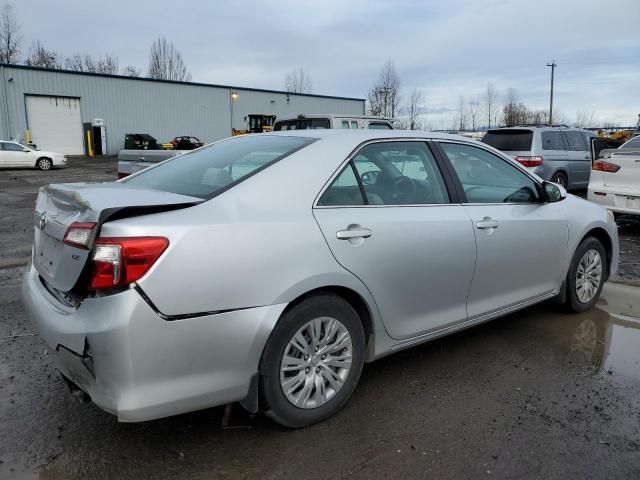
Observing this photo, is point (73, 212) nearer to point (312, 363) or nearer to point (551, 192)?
point (312, 363)

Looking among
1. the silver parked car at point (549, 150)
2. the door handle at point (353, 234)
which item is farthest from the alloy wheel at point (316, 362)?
the silver parked car at point (549, 150)

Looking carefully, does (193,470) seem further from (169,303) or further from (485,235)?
(485,235)

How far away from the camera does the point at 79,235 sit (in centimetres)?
242

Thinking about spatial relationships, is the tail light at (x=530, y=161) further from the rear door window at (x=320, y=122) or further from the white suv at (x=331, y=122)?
the rear door window at (x=320, y=122)

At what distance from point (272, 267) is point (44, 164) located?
27221 millimetres

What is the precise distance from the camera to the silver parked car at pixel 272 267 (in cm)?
234

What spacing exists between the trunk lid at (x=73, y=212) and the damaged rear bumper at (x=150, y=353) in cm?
18

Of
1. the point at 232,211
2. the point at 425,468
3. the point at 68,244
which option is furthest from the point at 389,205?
the point at 68,244

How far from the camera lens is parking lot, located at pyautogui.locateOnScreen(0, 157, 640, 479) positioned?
2.60m

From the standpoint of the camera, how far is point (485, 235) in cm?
365

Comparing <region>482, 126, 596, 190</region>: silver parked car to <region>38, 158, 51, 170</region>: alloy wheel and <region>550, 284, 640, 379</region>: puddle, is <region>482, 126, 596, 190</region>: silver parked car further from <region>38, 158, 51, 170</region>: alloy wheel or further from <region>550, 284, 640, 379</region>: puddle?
<region>38, 158, 51, 170</region>: alloy wheel

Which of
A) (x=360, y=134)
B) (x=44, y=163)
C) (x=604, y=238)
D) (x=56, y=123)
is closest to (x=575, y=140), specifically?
(x=604, y=238)

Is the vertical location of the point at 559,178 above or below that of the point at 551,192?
below

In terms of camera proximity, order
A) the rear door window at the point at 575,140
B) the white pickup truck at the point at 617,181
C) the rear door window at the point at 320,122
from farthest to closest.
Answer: the rear door window at the point at 575,140, the rear door window at the point at 320,122, the white pickup truck at the point at 617,181
